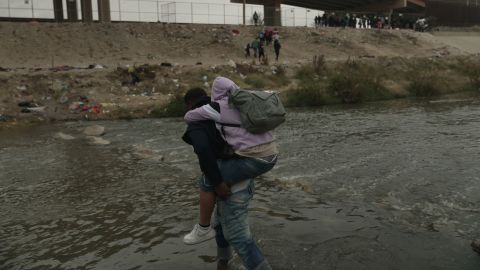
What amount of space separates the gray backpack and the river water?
166 centimetres

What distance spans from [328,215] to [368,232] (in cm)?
74

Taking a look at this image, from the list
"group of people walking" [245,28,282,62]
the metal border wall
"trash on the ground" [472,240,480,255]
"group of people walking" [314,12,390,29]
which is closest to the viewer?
"trash on the ground" [472,240,480,255]

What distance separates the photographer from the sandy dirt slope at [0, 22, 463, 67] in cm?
2804

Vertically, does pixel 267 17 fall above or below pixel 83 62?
above

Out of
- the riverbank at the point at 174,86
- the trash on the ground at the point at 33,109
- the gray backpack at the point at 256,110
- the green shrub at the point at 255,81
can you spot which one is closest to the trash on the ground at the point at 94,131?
the riverbank at the point at 174,86

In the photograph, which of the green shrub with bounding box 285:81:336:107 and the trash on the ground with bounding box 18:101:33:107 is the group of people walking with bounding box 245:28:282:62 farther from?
the trash on the ground with bounding box 18:101:33:107

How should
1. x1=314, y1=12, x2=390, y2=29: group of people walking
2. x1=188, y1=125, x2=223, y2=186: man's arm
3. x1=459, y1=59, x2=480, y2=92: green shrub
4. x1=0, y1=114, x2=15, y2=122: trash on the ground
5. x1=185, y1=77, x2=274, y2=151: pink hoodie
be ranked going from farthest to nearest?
1. x1=314, y1=12, x2=390, y2=29: group of people walking
2. x1=459, y1=59, x2=480, y2=92: green shrub
3. x1=0, y1=114, x2=15, y2=122: trash on the ground
4. x1=185, y1=77, x2=274, y2=151: pink hoodie
5. x1=188, y1=125, x2=223, y2=186: man's arm

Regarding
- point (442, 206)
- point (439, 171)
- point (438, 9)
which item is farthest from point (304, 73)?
point (438, 9)

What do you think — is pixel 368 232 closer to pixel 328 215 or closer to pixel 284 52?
pixel 328 215

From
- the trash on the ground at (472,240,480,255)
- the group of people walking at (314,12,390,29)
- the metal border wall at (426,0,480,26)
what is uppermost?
the metal border wall at (426,0,480,26)

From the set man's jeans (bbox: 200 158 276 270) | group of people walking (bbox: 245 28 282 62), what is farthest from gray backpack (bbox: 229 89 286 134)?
group of people walking (bbox: 245 28 282 62)

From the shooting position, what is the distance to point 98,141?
1271 centimetres

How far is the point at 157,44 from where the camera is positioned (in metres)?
32.1

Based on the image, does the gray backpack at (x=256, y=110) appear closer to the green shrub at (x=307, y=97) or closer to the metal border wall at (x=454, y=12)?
the green shrub at (x=307, y=97)
